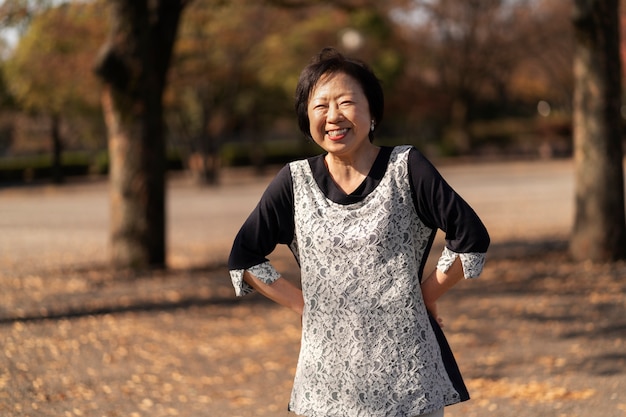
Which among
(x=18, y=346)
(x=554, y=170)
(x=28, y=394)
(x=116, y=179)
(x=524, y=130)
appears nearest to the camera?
(x=28, y=394)

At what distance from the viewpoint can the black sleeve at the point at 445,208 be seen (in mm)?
2730

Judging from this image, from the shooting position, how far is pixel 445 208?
8.95ft

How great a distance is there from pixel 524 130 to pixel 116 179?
158ft

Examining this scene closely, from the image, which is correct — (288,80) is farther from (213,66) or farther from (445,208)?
(445,208)

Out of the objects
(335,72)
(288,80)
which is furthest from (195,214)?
(288,80)

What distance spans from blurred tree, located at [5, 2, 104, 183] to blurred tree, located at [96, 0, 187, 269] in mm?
2928

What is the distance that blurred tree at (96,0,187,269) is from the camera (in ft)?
38.3

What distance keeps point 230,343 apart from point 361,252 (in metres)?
5.60

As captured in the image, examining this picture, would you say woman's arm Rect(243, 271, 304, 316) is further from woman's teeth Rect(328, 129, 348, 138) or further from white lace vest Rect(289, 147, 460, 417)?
woman's teeth Rect(328, 129, 348, 138)

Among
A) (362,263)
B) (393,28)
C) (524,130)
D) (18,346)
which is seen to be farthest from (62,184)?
(362,263)

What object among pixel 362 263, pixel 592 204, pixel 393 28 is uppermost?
pixel 393 28

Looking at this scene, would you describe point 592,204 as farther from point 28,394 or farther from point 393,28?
point 393,28

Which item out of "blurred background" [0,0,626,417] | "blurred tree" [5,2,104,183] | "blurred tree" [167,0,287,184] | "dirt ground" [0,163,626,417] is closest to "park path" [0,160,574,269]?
"blurred background" [0,0,626,417]

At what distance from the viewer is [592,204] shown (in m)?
11.0
